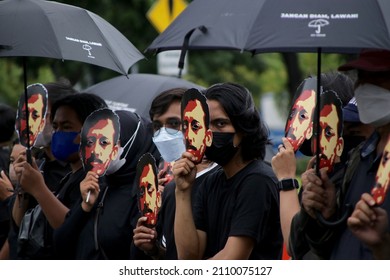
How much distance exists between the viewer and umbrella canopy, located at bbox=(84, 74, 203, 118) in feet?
27.3

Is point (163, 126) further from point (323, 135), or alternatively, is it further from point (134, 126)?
point (323, 135)

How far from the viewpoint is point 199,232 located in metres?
5.75

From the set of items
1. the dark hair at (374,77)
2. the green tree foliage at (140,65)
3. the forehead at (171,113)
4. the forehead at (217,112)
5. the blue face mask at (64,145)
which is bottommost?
the green tree foliage at (140,65)

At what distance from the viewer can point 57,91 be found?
7570mm

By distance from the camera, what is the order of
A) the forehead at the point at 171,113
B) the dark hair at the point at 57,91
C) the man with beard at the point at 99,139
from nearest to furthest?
the man with beard at the point at 99,139 → the forehead at the point at 171,113 → the dark hair at the point at 57,91

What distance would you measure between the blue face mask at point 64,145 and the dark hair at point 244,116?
1400mm

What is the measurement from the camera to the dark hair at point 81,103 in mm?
7047

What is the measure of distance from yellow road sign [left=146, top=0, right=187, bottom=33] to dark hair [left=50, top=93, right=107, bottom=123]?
309 inches

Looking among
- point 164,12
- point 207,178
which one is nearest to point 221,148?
point 207,178

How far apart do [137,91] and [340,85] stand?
9.79 ft

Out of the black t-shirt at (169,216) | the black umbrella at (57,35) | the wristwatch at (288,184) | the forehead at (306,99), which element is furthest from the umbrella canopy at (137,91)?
the wristwatch at (288,184)

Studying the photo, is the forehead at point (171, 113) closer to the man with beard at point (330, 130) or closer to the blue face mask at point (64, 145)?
the blue face mask at point (64, 145)

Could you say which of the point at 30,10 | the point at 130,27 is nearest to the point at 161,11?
the point at 130,27

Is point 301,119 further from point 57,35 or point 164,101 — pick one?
point 57,35
